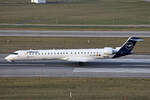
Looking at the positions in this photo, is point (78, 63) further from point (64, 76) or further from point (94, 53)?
point (64, 76)

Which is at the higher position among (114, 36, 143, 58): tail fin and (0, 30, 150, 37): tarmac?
(0, 30, 150, 37): tarmac

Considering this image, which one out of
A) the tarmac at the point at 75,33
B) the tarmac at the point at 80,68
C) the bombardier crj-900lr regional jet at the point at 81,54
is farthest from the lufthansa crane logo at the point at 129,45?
the tarmac at the point at 75,33

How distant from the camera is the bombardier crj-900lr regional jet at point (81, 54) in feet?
143

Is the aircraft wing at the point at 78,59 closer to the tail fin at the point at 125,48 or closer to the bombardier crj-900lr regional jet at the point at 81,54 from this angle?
the bombardier crj-900lr regional jet at the point at 81,54

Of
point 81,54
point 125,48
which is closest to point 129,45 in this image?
point 125,48

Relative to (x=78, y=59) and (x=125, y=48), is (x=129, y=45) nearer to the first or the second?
(x=125, y=48)

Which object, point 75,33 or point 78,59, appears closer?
→ point 78,59

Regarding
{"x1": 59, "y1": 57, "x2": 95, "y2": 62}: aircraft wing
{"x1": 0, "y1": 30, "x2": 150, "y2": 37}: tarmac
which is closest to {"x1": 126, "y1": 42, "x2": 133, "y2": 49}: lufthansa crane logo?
{"x1": 59, "y1": 57, "x2": 95, "y2": 62}: aircraft wing

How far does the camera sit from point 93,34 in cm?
6612

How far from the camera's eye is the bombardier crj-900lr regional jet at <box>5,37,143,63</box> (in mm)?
43438

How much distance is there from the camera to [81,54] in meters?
43.9

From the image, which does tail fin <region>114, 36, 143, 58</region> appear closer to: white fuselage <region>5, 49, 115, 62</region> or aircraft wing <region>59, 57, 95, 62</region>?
white fuselage <region>5, 49, 115, 62</region>

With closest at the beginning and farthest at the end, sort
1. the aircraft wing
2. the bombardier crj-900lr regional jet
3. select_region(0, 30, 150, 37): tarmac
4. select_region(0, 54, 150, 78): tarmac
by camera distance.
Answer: select_region(0, 54, 150, 78): tarmac
the aircraft wing
the bombardier crj-900lr regional jet
select_region(0, 30, 150, 37): tarmac
